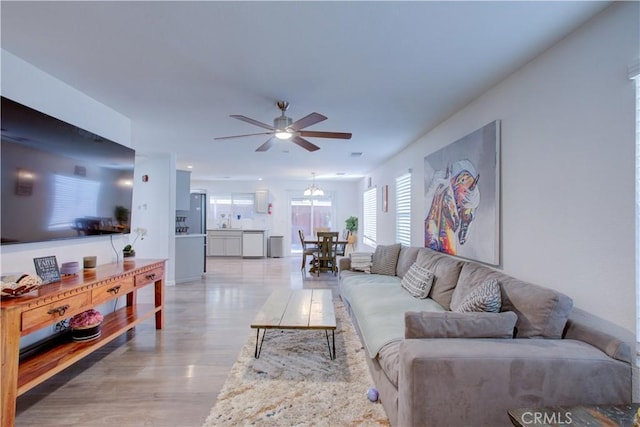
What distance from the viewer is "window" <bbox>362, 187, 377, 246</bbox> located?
23.7 ft

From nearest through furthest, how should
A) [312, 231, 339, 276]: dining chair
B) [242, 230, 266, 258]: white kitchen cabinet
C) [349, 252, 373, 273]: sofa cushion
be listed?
[349, 252, 373, 273]: sofa cushion, [312, 231, 339, 276]: dining chair, [242, 230, 266, 258]: white kitchen cabinet

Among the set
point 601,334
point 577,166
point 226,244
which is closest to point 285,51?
point 577,166

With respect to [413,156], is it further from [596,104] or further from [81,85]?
[81,85]

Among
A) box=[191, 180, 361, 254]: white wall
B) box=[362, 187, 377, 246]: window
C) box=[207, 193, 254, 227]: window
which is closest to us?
box=[362, 187, 377, 246]: window

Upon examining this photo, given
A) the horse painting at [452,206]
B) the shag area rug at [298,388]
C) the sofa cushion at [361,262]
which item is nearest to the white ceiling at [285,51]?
the horse painting at [452,206]

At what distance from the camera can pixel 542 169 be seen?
2.01 metres

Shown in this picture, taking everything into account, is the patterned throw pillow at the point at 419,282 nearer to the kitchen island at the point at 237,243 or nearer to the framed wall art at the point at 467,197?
the framed wall art at the point at 467,197

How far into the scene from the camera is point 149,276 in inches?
121

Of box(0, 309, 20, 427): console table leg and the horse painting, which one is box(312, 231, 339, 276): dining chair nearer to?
the horse painting

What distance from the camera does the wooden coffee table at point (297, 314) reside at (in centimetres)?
243

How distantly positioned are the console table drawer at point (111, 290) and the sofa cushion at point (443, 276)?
286 centimetres

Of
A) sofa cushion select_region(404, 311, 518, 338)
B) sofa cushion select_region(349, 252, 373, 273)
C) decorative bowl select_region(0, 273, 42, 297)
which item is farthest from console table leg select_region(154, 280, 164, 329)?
sofa cushion select_region(404, 311, 518, 338)

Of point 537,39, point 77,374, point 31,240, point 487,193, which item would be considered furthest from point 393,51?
point 77,374

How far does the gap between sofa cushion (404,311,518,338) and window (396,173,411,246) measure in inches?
118
